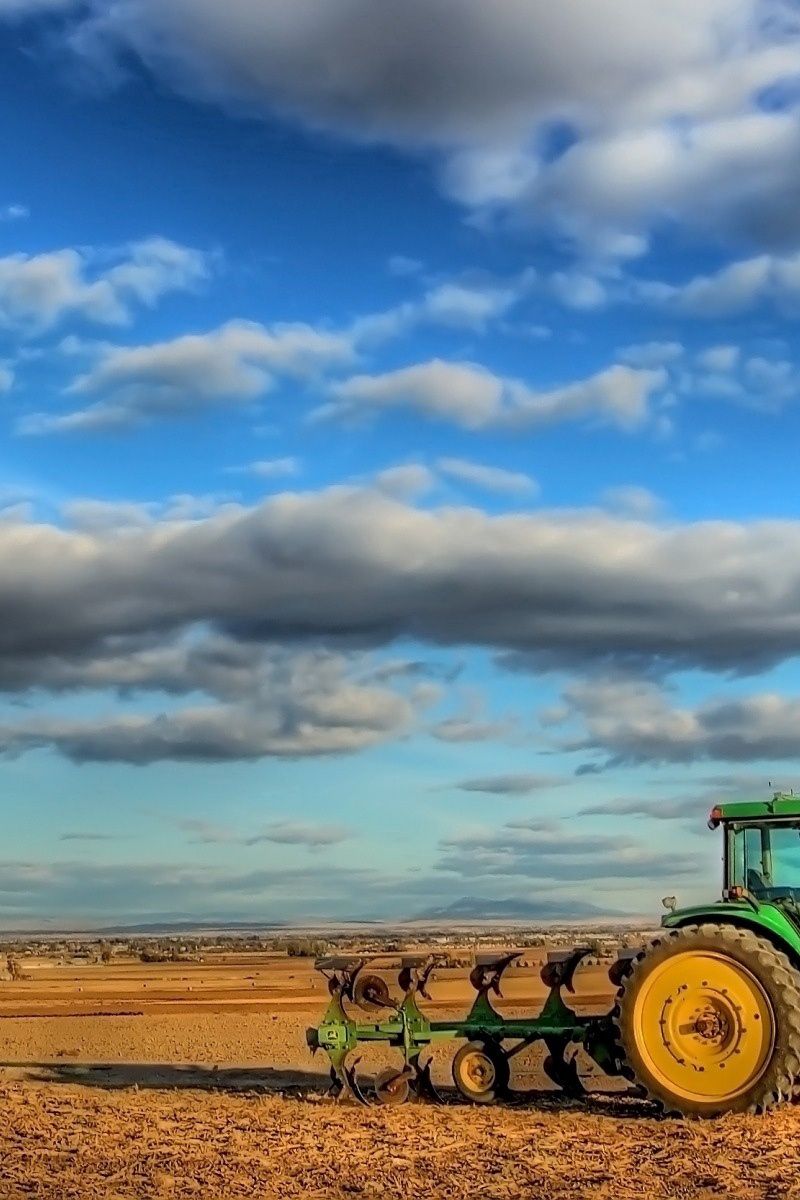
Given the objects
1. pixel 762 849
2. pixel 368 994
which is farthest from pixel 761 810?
pixel 368 994

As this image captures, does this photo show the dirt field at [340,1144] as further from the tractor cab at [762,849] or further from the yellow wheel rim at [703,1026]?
the tractor cab at [762,849]

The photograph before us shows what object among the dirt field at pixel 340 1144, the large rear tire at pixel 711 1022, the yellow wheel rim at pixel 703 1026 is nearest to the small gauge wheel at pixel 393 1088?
the dirt field at pixel 340 1144

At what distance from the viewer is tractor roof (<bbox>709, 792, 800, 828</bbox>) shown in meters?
15.0

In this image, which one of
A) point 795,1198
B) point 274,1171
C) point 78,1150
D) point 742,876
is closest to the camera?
point 795,1198

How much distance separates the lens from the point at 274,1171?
11.9 meters

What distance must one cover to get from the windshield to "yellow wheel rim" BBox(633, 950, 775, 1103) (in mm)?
1437

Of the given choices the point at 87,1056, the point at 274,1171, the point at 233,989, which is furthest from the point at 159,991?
the point at 274,1171

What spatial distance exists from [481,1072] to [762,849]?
3.83 m

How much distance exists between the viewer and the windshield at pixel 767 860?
15.0 metres

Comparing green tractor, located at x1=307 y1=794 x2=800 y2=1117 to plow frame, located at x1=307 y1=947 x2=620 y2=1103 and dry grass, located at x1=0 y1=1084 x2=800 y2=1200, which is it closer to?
plow frame, located at x1=307 y1=947 x2=620 y2=1103

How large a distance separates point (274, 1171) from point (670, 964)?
445 cm

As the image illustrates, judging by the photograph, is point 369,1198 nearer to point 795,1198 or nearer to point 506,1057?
point 795,1198

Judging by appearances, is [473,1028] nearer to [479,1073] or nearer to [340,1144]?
[479,1073]

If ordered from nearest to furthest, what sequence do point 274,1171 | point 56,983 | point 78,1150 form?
1. point 274,1171
2. point 78,1150
3. point 56,983
